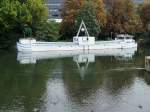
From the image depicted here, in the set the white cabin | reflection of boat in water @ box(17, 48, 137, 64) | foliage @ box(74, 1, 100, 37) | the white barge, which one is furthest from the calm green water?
foliage @ box(74, 1, 100, 37)

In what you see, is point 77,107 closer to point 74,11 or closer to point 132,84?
point 132,84

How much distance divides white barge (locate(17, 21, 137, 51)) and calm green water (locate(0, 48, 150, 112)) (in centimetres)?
1211

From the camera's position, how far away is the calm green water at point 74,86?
84.9ft

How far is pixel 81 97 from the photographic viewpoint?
28062mm

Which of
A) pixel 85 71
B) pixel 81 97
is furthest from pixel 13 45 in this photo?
pixel 81 97

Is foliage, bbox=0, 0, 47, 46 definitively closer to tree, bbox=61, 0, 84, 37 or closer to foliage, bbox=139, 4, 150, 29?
tree, bbox=61, 0, 84, 37

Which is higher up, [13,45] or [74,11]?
[74,11]

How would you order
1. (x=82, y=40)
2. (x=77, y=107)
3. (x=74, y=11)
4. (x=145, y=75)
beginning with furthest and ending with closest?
1. (x=74, y=11)
2. (x=82, y=40)
3. (x=145, y=75)
4. (x=77, y=107)

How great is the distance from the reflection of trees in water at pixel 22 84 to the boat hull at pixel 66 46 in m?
10.4

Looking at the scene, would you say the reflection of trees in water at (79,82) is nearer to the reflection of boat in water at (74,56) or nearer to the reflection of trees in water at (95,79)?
the reflection of trees in water at (95,79)

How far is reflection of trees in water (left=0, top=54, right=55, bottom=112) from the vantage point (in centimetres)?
2660

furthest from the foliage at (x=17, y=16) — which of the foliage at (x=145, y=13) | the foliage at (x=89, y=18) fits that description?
the foliage at (x=145, y=13)

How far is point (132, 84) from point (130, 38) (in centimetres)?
3266

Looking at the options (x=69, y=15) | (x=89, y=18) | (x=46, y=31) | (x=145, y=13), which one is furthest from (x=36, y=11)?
(x=145, y=13)
